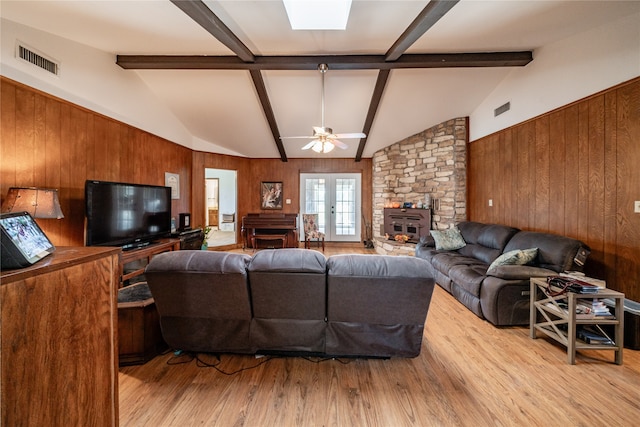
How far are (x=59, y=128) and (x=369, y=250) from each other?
6337 mm

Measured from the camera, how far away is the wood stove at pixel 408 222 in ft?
17.7

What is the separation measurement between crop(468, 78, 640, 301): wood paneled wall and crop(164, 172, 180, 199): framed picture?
20.1 ft

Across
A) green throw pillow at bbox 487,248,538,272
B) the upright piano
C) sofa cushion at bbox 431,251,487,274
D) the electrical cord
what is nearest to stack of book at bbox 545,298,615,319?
green throw pillow at bbox 487,248,538,272

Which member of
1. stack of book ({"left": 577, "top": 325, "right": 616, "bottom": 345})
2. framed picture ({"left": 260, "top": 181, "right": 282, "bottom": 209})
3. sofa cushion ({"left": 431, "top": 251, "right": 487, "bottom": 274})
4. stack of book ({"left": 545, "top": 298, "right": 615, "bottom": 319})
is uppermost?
framed picture ({"left": 260, "top": 181, "right": 282, "bottom": 209})

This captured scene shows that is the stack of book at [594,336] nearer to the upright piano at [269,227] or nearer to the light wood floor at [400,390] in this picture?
the light wood floor at [400,390]

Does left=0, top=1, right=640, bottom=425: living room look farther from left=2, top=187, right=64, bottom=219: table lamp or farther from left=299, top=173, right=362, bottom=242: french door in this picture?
left=299, top=173, right=362, bottom=242: french door

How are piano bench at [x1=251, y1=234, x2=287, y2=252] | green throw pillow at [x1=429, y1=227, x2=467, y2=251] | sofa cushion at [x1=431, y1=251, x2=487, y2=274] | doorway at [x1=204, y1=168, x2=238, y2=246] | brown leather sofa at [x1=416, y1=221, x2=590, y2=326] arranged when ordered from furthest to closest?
doorway at [x1=204, y1=168, x2=238, y2=246] → piano bench at [x1=251, y1=234, x2=287, y2=252] → green throw pillow at [x1=429, y1=227, x2=467, y2=251] → sofa cushion at [x1=431, y1=251, x2=487, y2=274] → brown leather sofa at [x1=416, y1=221, x2=590, y2=326]

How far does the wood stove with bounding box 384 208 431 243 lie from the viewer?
5.39m

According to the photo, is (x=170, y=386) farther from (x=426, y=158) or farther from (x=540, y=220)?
(x=426, y=158)

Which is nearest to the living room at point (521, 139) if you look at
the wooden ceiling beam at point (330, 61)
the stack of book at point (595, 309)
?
the wooden ceiling beam at point (330, 61)

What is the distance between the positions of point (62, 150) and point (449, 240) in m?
5.53

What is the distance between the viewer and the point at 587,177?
9.22ft

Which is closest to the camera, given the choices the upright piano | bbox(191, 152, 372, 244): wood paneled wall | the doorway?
the upright piano

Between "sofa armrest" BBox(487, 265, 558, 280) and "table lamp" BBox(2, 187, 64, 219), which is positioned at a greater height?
"table lamp" BBox(2, 187, 64, 219)
